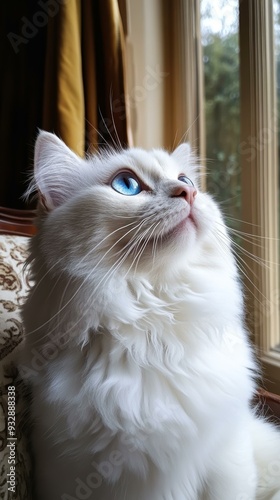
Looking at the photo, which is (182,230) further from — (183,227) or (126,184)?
(126,184)

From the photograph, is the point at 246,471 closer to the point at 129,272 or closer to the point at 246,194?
the point at 129,272

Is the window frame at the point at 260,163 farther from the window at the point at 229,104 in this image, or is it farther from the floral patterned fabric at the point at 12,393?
the floral patterned fabric at the point at 12,393

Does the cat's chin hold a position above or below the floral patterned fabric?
above

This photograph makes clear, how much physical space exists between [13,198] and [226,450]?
4.98ft

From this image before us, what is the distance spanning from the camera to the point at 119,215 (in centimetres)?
70

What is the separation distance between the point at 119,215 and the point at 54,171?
0.20 meters

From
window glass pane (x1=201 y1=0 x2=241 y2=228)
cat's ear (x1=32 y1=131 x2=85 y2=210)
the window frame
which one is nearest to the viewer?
cat's ear (x1=32 y1=131 x2=85 y2=210)

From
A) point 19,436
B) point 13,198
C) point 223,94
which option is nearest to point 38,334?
point 19,436

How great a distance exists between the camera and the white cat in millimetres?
660

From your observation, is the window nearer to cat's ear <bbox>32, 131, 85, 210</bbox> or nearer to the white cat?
the white cat

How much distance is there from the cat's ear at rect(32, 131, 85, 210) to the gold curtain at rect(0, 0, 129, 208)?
46 cm

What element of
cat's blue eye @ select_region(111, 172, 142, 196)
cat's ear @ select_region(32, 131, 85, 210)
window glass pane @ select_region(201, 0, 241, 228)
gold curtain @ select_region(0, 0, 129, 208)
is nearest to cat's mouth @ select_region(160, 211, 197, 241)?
cat's blue eye @ select_region(111, 172, 142, 196)

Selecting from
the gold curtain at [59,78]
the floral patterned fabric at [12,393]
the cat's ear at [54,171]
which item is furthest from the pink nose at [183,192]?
the gold curtain at [59,78]

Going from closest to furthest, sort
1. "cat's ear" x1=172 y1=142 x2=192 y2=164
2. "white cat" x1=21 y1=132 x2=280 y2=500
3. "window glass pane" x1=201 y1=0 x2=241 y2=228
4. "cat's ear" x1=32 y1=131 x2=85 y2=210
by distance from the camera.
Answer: "white cat" x1=21 y1=132 x2=280 y2=500
"cat's ear" x1=32 y1=131 x2=85 y2=210
"cat's ear" x1=172 y1=142 x2=192 y2=164
"window glass pane" x1=201 y1=0 x2=241 y2=228
